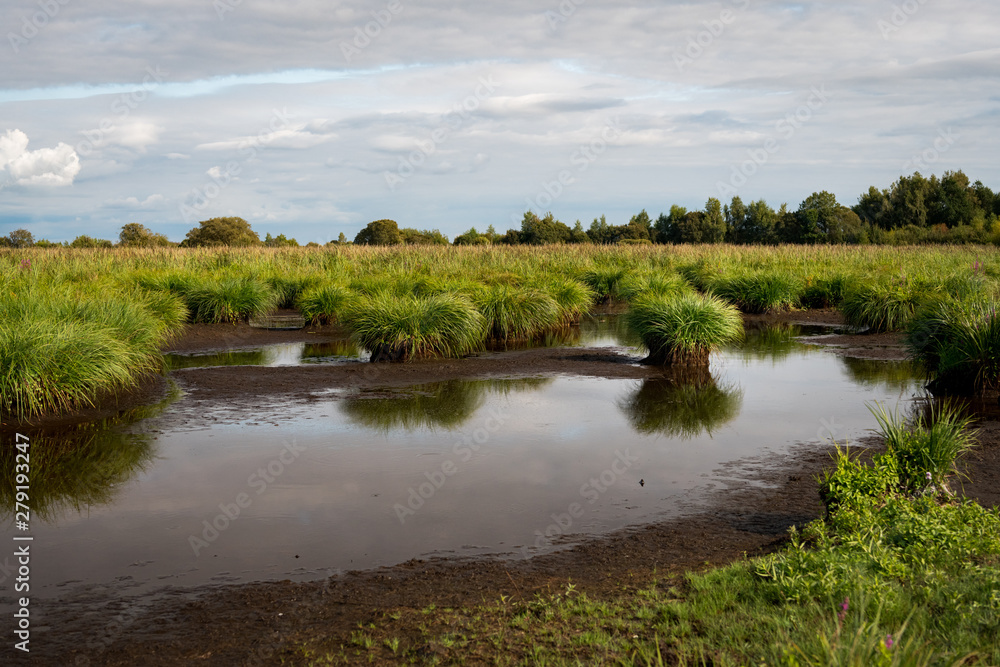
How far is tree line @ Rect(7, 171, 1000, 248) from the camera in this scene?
181 feet

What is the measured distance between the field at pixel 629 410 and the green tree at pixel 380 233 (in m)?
37.3

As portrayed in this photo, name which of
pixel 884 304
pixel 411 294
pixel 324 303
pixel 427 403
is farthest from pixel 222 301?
pixel 884 304

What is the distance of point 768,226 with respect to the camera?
225ft

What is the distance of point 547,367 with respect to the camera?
14195mm

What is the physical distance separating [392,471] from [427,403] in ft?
11.3

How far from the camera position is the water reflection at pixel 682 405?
957 centimetres

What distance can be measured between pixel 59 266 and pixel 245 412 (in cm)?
1614

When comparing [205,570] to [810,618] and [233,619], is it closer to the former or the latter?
[233,619]

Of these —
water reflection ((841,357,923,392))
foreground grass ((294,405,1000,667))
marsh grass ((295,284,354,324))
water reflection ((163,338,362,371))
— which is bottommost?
water reflection ((841,357,923,392))

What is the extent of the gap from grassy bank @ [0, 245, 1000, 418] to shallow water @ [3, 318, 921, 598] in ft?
3.92

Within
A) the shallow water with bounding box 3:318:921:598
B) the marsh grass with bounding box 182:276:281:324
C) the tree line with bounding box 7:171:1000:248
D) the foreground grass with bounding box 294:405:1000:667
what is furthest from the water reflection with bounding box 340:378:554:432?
the tree line with bounding box 7:171:1000:248

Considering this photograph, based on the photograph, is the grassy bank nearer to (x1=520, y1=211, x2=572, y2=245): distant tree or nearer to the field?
the field

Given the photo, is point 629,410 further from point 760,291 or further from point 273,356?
point 760,291

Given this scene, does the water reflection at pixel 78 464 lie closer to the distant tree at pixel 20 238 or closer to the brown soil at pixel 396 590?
the brown soil at pixel 396 590
